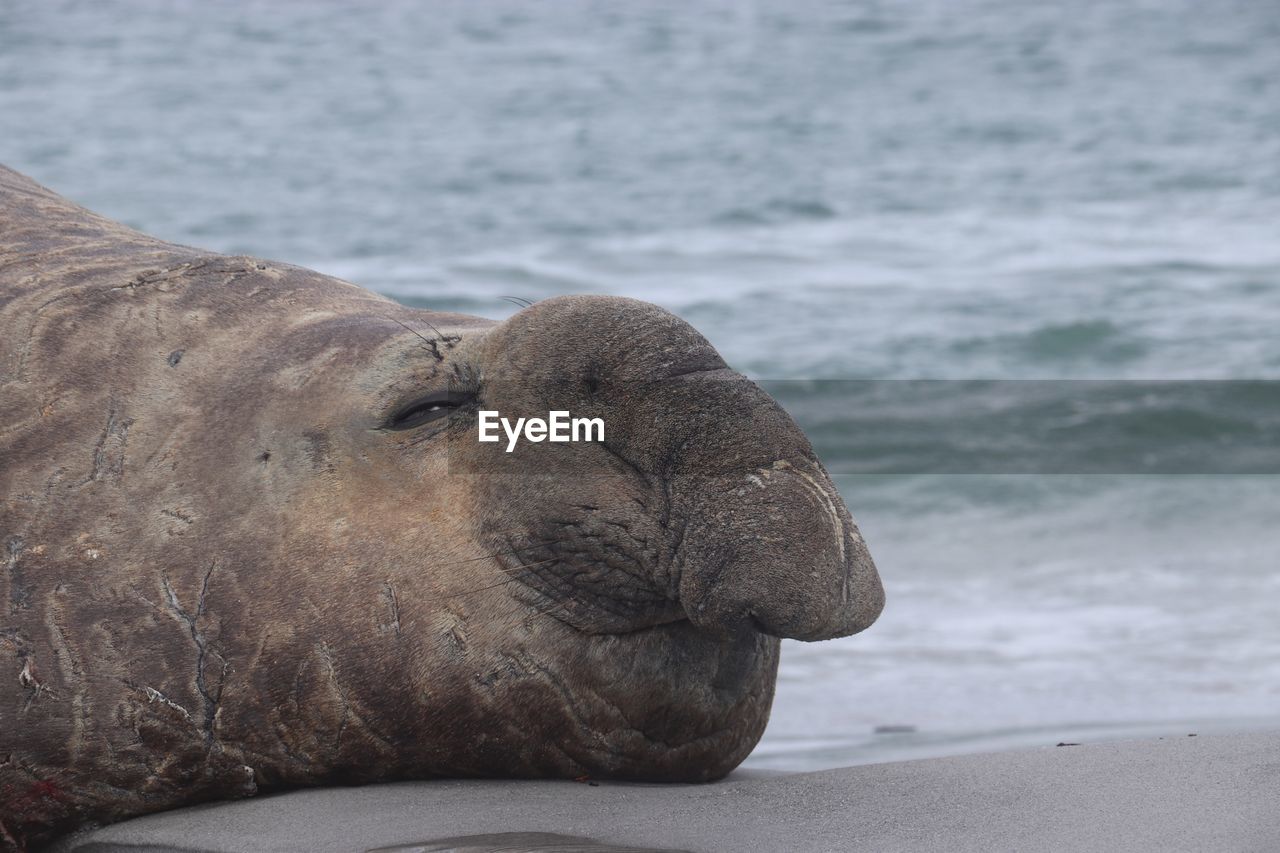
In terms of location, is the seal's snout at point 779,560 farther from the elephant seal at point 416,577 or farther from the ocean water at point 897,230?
the ocean water at point 897,230

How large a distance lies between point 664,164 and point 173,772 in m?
13.3

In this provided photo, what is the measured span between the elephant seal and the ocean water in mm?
1544

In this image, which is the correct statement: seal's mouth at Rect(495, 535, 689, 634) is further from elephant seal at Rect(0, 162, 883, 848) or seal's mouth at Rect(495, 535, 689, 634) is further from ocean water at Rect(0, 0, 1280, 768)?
ocean water at Rect(0, 0, 1280, 768)

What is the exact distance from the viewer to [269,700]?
9.72ft

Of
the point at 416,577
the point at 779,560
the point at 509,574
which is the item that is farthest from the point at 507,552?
the point at 779,560

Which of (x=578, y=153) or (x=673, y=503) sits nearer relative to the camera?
(x=673, y=503)

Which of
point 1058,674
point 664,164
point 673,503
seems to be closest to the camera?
point 673,503

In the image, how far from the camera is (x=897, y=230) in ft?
43.6

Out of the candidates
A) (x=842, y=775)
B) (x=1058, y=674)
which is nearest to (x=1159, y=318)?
(x=1058, y=674)

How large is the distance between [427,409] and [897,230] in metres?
10.5

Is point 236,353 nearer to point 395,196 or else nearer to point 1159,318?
point 1159,318

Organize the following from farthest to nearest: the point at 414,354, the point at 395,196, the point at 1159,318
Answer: the point at 395,196 → the point at 1159,318 → the point at 414,354

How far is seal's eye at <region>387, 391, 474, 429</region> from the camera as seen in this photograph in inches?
122

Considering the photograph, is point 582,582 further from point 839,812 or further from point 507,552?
point 839,812
